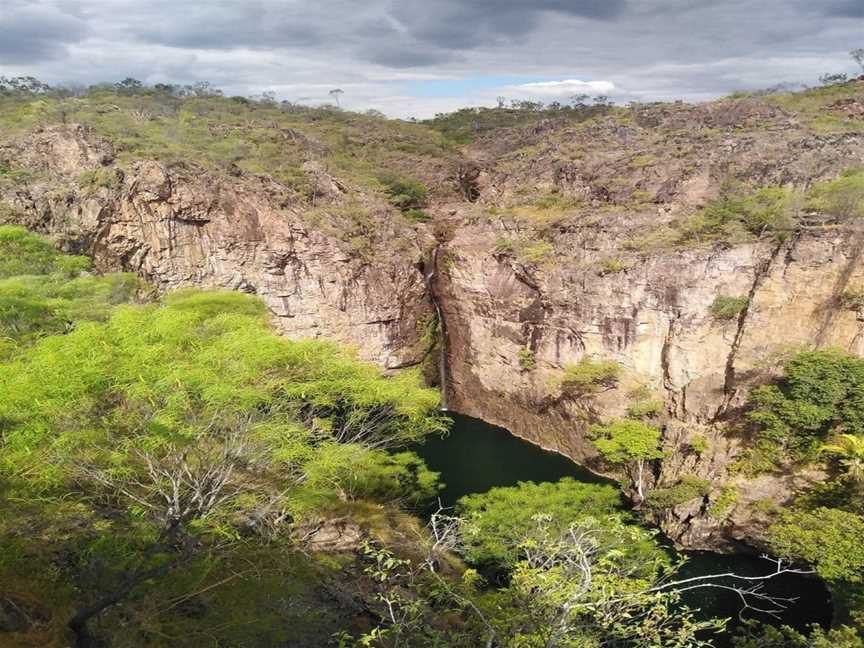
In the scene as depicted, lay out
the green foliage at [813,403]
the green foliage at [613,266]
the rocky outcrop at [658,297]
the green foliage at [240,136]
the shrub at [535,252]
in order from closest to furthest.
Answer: the green foliage at [813,403], the rocky outcrop at [658,297], the green foliage at [613,266], the shrub at [535,252], the green foliage at [240,136]

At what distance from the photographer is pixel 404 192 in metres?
27.8

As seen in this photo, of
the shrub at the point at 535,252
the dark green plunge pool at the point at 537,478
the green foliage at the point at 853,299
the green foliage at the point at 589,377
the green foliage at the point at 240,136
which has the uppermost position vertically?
the green foliage at the point at 240,136

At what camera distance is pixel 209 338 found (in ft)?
29.8

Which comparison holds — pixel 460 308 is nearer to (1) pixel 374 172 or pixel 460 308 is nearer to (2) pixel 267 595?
(1) pixel 374 172

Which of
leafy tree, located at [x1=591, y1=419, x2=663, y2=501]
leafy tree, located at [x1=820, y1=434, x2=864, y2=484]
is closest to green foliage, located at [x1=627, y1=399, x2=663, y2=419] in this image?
leafy tree, located at [x1=591, y1=419, x2=663, y2=501]

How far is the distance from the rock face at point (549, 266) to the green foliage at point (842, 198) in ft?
1.57

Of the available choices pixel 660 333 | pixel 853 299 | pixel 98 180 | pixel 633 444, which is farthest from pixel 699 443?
pixel 98 180

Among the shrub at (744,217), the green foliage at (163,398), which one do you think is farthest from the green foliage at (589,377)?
the green foliage at (163,398)

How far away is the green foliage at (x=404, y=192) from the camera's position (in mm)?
27266

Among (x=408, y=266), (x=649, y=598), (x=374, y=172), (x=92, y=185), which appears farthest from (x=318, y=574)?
(x=374, y=172)

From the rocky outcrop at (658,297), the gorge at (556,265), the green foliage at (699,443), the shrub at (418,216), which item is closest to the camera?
the green foliage at (699,443)

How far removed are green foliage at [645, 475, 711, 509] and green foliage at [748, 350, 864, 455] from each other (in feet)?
6.34

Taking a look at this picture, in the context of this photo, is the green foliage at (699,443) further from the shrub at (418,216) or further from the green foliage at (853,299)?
the shrub at (418,216)

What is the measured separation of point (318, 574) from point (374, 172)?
22.3 m
